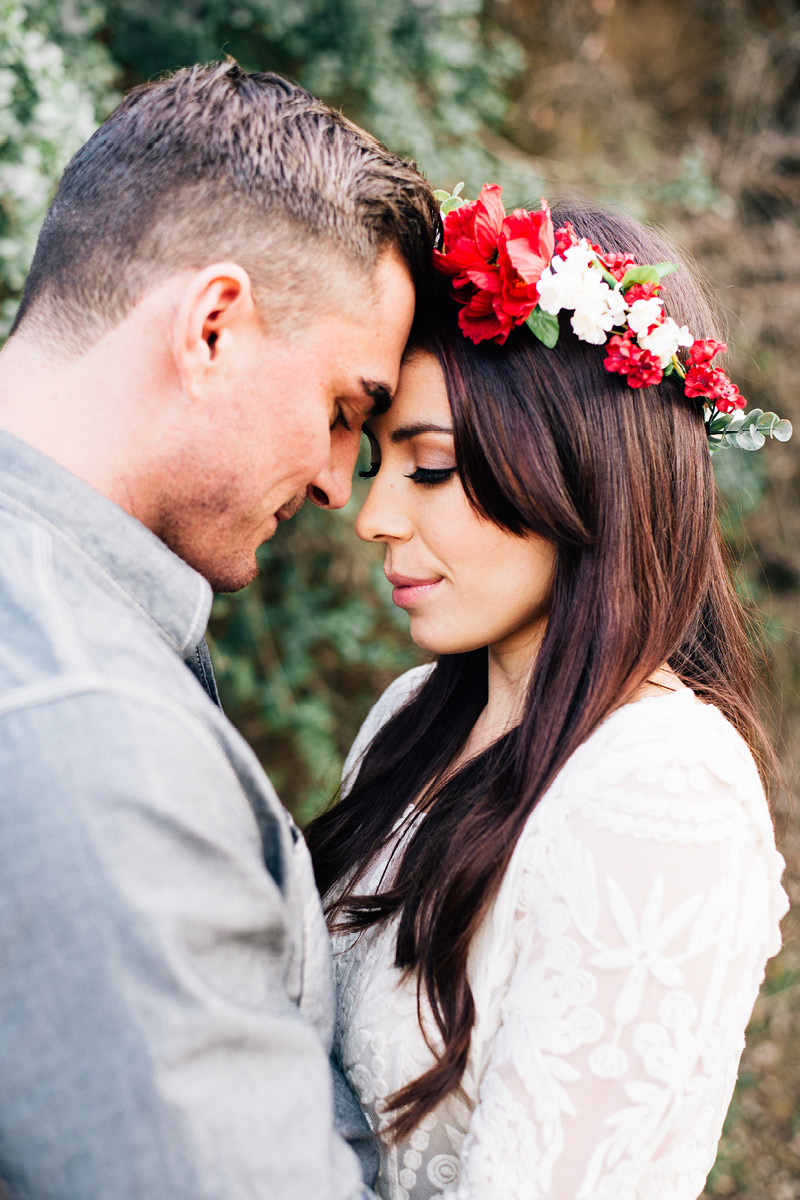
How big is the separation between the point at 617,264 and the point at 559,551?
1.87ft

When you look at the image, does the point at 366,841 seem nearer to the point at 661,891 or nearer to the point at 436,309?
the point at 661,891

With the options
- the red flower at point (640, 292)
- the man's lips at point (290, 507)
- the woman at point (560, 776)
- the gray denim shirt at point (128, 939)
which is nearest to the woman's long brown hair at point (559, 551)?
the woman at point (560, 776)

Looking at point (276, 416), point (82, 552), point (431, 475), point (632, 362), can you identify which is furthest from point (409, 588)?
point (82, 552)

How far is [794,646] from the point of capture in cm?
494

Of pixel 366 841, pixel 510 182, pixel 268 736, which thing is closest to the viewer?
pixel 366 841

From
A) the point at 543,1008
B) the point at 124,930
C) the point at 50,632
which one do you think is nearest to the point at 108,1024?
the point at 124,930

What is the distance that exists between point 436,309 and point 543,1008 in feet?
4.29

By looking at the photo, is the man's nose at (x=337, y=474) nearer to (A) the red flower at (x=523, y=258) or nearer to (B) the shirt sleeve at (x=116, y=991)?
(A) the red flower at (x=523, y=258)

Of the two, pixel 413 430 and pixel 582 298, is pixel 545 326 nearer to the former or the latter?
pixel 582 298

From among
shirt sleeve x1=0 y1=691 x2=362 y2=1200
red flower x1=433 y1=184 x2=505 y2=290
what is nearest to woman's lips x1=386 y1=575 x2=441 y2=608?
red flower x1=433 y1=184 x2=505 y2=290

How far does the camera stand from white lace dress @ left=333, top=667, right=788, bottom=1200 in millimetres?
1292

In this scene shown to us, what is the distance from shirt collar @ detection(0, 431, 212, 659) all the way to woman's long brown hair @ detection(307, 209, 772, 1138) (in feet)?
2.23

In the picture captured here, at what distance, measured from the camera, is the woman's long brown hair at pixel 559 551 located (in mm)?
1578

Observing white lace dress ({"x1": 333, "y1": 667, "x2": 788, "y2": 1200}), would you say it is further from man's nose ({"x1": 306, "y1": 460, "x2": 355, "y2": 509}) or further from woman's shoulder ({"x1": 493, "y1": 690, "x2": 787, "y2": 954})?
man's nose ({"x1": 306, "y1": 460, "x2": 355, "y2": 509})
